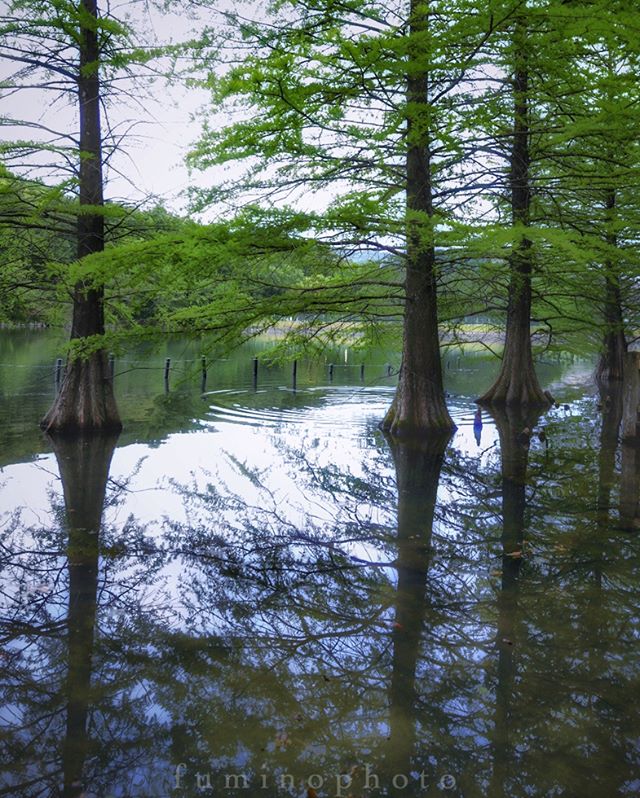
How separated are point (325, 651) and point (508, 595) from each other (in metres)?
1.73

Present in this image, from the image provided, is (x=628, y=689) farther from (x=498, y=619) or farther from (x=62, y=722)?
(x=62, y=722)

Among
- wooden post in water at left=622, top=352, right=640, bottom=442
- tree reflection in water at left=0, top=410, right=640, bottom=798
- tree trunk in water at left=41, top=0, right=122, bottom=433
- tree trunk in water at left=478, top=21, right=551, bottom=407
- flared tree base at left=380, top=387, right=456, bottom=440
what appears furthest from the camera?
tree trunk in water at left=478, top=21, right=551, bottom=407

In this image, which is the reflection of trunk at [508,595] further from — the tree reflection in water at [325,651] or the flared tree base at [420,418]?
the flared tree base at [420,418]

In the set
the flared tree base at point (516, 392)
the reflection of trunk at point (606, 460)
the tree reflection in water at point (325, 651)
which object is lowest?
the tree reflection in water at point (325, 651)

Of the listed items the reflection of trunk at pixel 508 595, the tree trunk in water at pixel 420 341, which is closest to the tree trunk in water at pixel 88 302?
the tree trunk in water at pixel 420 341

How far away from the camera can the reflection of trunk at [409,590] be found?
363 cm

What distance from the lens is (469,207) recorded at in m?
17.1

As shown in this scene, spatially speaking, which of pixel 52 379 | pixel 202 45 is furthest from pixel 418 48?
pixel 52 379

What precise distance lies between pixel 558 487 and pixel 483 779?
21.7 feet

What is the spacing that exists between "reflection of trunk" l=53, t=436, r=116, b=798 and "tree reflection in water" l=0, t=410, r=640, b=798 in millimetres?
19

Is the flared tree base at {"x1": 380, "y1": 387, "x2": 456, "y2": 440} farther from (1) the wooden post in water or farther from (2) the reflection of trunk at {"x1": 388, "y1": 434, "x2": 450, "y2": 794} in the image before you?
(1) the wooden post in water

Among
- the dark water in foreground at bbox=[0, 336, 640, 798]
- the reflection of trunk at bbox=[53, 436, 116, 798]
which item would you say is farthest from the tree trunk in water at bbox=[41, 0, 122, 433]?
the dark water in foreground at bbox=[0, 336, 640, 798]

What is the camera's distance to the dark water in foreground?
336 cm

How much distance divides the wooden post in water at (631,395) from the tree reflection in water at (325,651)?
386cm
